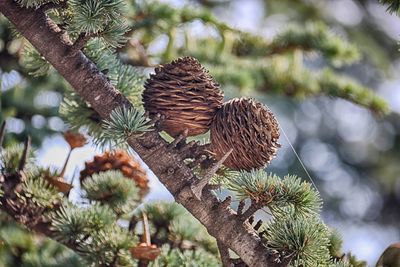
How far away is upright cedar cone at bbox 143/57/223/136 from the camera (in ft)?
2.16

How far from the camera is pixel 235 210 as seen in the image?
2.17 ft

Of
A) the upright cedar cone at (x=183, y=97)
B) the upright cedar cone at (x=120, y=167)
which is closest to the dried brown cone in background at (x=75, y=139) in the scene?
the upright cedar cone at (x=120, y=167)

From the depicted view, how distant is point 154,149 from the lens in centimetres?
64

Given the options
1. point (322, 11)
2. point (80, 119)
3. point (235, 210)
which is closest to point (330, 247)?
point (235, 210)

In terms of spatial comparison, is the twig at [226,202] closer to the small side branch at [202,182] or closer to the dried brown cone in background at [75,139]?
the small side branch at [202,182]

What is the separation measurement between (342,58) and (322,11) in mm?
1918

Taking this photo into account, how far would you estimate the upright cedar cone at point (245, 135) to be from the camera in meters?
0.65

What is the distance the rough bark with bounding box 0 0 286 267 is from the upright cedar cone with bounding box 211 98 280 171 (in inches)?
1.2

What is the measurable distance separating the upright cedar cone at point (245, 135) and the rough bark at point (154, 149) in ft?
0.10

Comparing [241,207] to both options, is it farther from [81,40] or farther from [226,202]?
[81,40]

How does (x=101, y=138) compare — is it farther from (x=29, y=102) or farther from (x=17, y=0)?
(x=29, y=102)

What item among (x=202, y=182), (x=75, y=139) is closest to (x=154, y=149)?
(x=202, y=182)

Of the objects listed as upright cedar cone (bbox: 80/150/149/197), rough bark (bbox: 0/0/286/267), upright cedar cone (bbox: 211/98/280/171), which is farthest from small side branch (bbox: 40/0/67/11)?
upright cedar cone (bbox: 80/150/149/197)

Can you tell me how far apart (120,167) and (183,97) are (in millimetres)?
253
